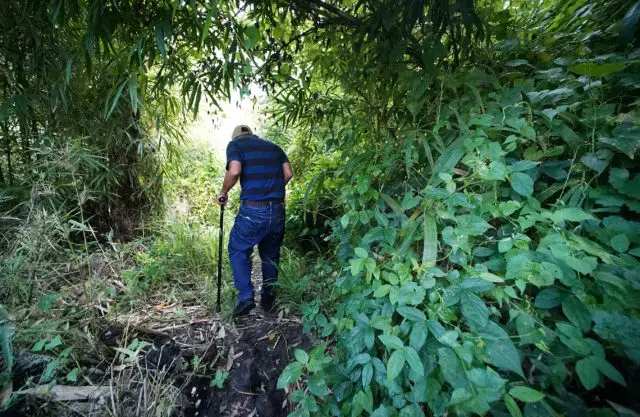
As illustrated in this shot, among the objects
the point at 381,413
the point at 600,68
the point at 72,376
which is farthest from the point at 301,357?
the point at 600,68

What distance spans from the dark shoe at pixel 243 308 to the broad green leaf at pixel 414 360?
1651mm

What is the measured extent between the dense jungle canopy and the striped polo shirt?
464 millimetres

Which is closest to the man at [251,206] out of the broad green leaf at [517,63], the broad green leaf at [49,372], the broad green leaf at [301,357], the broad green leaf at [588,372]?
the broad green leaf at [49,372]

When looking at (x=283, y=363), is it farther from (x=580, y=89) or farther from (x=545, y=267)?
(x=580, y=89)

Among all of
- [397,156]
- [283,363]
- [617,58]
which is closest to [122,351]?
[283,363]

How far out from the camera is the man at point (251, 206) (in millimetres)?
2244

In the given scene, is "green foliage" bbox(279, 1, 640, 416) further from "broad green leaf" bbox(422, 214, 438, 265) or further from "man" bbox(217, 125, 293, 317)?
"man" bbox(217, 125, 293, 317)

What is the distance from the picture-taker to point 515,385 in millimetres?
747

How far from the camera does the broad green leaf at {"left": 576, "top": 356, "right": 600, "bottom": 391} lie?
663mm

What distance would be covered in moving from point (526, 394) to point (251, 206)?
1966mm

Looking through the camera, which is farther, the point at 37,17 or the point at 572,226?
the point at 37,17

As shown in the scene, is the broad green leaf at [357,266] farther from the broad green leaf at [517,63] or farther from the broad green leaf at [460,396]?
the broad green leaf at [517,63]

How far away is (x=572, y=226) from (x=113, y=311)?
2775mm

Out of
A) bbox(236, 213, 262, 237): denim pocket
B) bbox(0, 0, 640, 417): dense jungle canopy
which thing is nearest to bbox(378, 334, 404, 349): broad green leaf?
bbox(0, 0, 640, 417): dense jungle canopy
